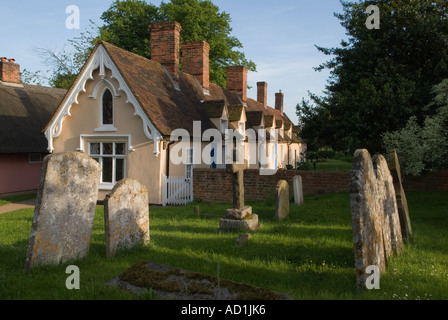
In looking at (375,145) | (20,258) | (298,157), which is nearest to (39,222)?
(20,258)

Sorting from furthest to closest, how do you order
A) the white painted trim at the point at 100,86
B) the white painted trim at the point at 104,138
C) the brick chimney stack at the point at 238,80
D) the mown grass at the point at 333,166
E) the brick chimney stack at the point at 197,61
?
the mown grass at the point at 333,166
the brick chimney stack at the point at 238,80
the brick chimney stack at the point at 197,61
the white painted trim at the point at 100,86
the white painted trim at the point at 104,138

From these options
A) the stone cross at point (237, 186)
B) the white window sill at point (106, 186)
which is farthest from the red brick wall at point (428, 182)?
the white window sill at point (106, 186)

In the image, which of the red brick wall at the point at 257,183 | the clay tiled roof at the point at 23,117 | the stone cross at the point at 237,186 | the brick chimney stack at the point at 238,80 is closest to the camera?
the stone cross at the point at 237,186

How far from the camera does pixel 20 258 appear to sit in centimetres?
655

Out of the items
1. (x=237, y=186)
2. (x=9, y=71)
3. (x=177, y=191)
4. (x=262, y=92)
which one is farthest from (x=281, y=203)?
(x=262, y=92)

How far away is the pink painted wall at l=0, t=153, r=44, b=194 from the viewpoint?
20.0 metres

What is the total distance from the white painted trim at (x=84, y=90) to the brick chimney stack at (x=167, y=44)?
15.5 feet

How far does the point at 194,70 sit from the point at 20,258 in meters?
18.6

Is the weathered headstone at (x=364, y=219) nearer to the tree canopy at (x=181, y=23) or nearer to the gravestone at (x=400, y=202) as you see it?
the gravestone at (x=400, y=202)

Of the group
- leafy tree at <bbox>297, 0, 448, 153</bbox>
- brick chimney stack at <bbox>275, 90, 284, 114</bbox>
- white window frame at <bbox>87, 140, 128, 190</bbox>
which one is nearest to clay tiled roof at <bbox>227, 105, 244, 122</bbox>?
leafy tree at <bbox>297, 0, 448, 153</bbox>

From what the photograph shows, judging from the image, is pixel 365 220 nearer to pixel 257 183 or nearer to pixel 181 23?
pixel 257 183

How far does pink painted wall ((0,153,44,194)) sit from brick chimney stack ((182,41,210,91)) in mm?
10981

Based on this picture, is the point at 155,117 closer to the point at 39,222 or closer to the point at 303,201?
the point at 303,201

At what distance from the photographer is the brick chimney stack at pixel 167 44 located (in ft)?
64.0
